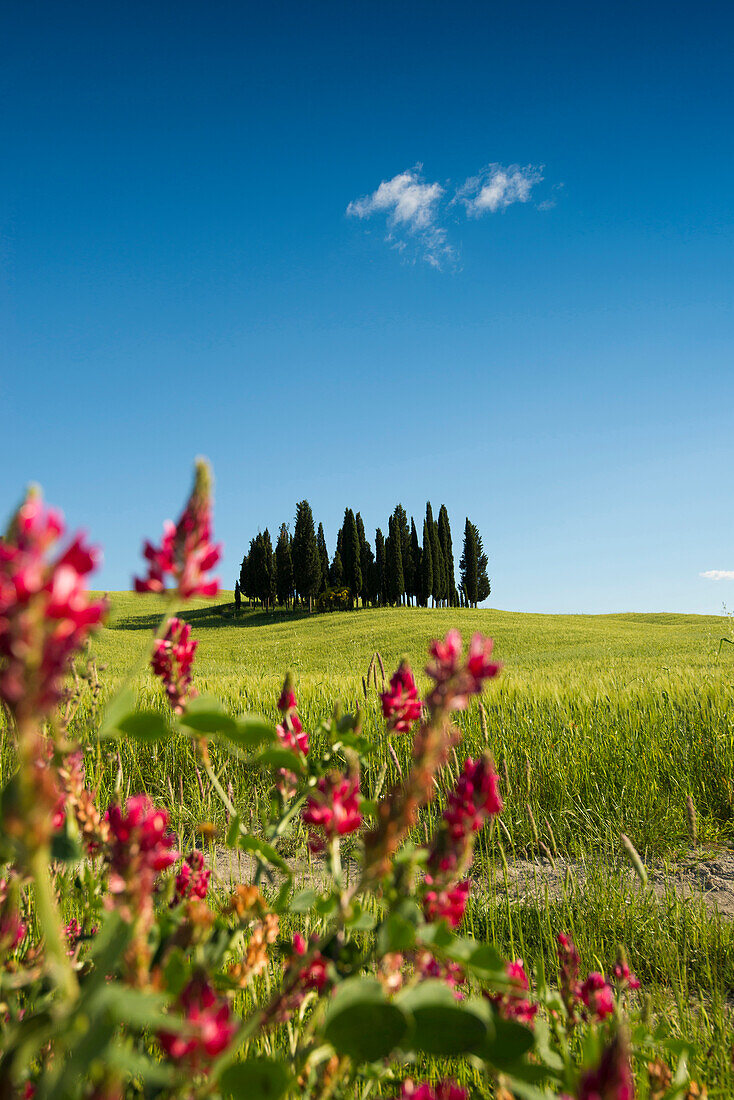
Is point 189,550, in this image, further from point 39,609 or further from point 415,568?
point 415,568

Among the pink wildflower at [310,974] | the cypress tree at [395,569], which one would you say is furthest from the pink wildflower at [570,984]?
the cypress tree at [395,569]

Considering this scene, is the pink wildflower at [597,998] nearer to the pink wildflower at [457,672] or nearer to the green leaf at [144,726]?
the pink wildflower at [457,672]

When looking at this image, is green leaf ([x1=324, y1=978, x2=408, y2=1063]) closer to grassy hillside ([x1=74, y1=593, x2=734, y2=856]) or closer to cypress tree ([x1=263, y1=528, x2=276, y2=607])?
grassy hillside ([x1=74, y1=593, x2=734, y2=856])

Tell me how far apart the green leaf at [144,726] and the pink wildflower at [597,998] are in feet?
3.39

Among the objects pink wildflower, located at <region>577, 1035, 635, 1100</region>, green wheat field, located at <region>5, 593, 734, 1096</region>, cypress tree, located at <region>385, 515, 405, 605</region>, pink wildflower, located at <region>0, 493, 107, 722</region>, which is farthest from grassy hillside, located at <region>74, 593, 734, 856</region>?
cypress tree, located at <region>385, 515, 405, 605</region>

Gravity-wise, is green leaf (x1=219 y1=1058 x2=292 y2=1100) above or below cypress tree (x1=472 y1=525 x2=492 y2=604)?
below

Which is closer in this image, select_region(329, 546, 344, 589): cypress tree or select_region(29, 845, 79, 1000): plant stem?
select_region(29, 845, 79, 1000): plant stem

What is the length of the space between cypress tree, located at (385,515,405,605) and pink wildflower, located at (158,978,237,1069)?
4973 centimetres

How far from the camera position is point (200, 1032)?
50 centimetres

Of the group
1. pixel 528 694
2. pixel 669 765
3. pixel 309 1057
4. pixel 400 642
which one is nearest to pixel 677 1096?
pixel 309 1057

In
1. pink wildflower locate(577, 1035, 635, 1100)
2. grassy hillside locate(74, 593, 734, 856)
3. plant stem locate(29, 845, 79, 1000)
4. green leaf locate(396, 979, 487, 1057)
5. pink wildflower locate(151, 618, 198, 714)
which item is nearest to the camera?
plant stem locate(29, 845, 79, 1000)

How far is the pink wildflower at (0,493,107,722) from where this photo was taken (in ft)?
1.28

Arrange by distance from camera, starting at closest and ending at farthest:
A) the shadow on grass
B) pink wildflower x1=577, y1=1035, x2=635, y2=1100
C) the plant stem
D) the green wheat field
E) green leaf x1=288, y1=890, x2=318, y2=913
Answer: the plant stem < pink wildflower x1=577, y1=1035, x2=635, y2=1100 < green leaf x1=288, y1=890, x2=318, y2=913 < the green wheat field < the shadow on grass

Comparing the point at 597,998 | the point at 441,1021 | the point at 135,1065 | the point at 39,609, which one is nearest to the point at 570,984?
the point at 597,998
